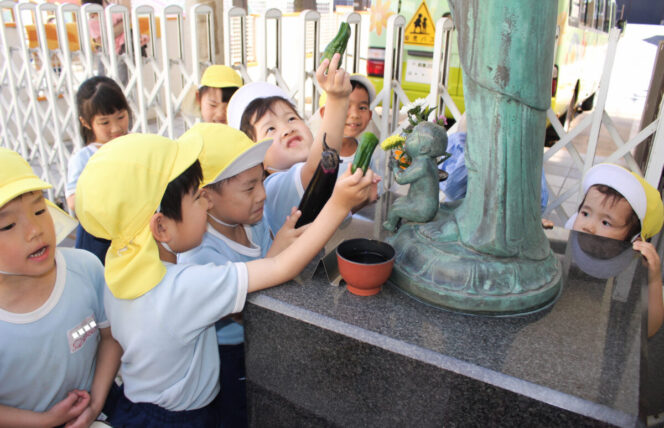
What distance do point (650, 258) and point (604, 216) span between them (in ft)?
0.98

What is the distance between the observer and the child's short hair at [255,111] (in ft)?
7.04

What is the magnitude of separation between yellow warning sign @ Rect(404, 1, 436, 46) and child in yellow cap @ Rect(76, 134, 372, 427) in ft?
14.7

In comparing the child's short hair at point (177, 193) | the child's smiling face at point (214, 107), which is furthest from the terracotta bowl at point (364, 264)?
the child's smiling face at point (214, 107)

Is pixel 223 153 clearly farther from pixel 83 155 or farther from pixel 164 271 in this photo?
pixel 83 155

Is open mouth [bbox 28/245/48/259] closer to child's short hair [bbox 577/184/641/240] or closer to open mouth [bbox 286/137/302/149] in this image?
open mouth [bbox 286/137/302/149]

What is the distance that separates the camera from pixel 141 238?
133 cm

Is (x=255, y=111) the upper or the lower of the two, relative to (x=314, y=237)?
upper

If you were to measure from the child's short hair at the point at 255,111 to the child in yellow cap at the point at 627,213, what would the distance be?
1392 millimetres

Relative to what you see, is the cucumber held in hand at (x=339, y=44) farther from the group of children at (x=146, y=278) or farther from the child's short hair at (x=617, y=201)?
the child's short hair at (x=617, y=201)

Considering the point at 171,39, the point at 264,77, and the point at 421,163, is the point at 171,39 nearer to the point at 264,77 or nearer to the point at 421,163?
the point at 264,77

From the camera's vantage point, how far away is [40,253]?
1.39 metres

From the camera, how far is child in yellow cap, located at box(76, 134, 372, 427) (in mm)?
1290

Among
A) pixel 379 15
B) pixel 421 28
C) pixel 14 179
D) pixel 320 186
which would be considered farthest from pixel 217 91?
pixel 379 15

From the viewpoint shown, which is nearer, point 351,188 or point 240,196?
point 351,188
